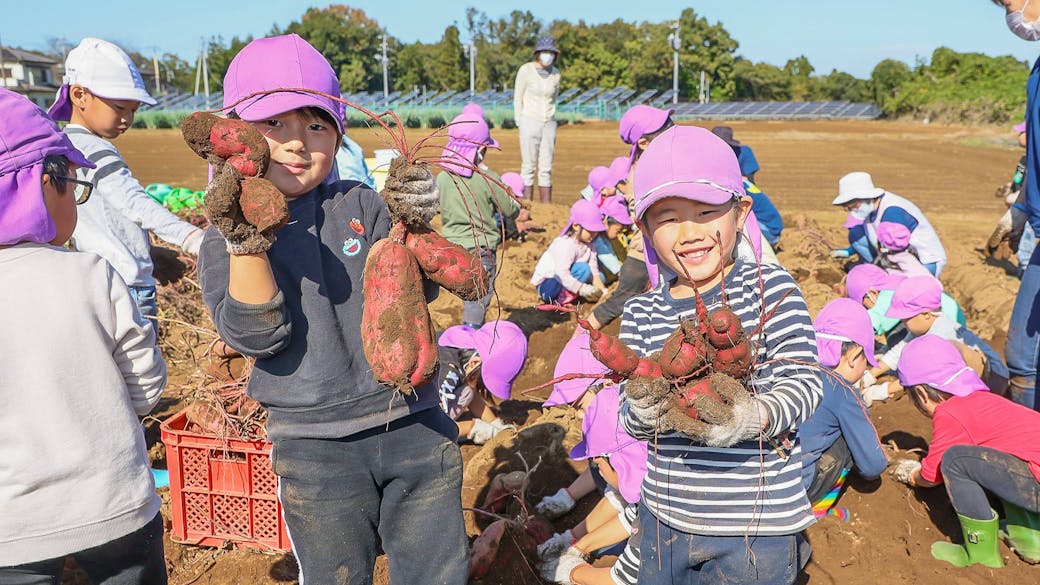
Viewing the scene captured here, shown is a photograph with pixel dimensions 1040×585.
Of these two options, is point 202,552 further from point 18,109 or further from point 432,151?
point 432,151

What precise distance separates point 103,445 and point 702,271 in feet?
4.78

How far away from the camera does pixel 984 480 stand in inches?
118

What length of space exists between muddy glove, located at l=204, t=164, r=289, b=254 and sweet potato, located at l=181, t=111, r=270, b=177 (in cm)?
2

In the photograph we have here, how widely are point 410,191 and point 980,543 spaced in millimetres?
2604

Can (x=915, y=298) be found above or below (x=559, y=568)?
above

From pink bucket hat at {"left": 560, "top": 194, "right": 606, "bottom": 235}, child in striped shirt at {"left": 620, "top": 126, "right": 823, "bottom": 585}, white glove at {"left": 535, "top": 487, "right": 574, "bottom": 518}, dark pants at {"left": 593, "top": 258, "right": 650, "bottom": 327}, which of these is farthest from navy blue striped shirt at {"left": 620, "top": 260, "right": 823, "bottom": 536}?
pink bucket hat at {"left": 560, "top": 194, "right": 606, "bottom": 235}

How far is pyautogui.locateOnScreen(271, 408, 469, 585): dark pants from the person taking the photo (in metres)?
1.91

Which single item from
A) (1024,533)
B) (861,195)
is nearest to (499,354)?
(1024,533)

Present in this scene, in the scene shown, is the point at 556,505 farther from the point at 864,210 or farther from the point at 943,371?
the point at 864,210

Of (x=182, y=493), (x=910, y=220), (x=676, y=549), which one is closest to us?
(x=676, y=549)

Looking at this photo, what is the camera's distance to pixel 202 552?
3055mm

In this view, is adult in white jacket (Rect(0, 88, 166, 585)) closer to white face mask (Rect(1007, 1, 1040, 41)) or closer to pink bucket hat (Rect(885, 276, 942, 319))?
white face mask (Rect(1007, 1, 1040, 41))

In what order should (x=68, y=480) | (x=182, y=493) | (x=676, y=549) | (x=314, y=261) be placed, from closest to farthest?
(x=68, y=480), (x=314, y=261), (x=676, y=549), (x=182, y=493)

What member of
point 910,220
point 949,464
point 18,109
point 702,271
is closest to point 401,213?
point 702,271
